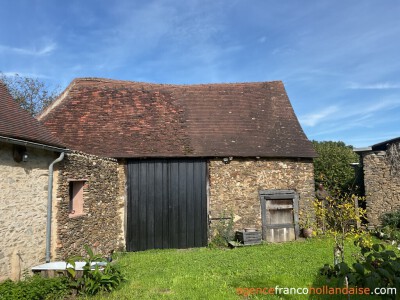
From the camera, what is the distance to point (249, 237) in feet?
34.8

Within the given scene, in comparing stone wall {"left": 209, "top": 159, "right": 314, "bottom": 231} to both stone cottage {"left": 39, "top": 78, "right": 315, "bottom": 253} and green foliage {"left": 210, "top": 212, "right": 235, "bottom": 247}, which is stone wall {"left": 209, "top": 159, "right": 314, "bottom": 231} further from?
green foliage {"left": 210, "top": 212, "right": 235, "bottom": 247}

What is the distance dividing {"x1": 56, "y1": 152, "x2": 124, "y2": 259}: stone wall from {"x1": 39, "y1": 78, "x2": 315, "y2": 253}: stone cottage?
0.06m

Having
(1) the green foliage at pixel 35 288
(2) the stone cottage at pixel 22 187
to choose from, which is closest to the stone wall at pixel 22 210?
(2) the stone cottage at pixel 22 187

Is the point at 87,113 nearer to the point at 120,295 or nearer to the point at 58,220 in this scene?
the point at 58,220

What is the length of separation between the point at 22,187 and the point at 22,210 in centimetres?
46

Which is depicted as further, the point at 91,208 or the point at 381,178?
the point at 381,178

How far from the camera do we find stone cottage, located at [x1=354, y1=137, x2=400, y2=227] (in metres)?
11.7

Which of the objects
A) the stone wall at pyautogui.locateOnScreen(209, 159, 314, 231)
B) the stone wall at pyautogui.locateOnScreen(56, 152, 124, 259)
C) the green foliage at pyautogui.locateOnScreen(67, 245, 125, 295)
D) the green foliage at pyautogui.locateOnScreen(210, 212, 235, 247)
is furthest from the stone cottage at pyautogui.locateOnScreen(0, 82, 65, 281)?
the green foliage at pyautogui.locateOnScreen(210, 212, 235, 247)

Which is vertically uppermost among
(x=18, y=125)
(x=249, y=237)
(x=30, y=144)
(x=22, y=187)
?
(x=18, y=125)

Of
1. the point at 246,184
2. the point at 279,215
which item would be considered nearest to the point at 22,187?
the point at 246,184

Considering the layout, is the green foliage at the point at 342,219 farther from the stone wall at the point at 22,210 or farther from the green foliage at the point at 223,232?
the stone wall at the point at 22,210

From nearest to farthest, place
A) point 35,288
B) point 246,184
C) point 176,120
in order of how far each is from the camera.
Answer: point 35,288, point 246,184, point 176,120

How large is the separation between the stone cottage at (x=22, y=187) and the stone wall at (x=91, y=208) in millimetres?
453

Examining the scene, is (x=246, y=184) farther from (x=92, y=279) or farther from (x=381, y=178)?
(x=92, y=279)
